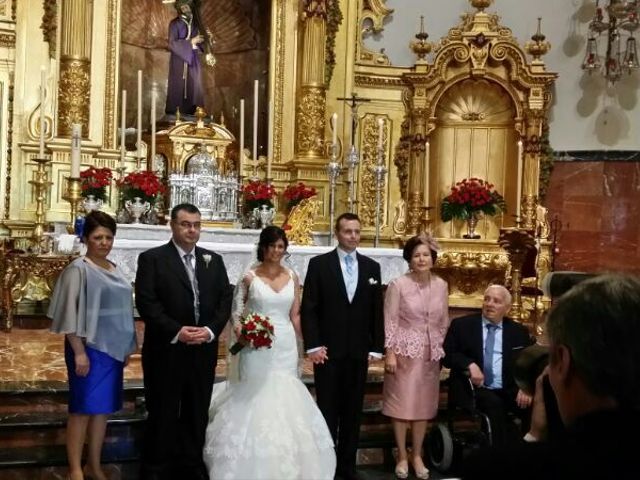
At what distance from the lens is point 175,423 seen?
16.3ft

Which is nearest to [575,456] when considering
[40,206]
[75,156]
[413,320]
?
[413,320]

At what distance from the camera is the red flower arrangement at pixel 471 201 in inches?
411

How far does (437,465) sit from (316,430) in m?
0.97

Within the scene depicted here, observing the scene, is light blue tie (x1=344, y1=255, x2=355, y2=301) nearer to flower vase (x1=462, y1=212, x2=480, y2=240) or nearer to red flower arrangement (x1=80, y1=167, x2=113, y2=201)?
red flower arrangement (x1=80, y1=167, x2=113, y2=201)

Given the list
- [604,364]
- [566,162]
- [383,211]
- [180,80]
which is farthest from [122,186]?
[604,364]

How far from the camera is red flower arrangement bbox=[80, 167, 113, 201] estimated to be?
27.5ft

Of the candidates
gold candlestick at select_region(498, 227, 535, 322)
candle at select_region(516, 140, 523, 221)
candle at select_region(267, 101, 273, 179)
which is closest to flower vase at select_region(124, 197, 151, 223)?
candle at select_region(267, 101, 273, 179)

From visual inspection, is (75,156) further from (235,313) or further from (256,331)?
(256,331)

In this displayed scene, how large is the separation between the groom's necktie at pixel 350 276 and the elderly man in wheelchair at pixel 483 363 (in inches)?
28.7

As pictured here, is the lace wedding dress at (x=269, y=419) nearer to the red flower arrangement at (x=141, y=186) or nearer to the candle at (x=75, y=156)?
the candle at (x=75, y=156)

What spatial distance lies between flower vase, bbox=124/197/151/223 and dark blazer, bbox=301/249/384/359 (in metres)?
3.79

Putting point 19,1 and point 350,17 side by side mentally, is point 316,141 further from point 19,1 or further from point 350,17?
point 19,1

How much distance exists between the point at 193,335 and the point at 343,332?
0.95 metres

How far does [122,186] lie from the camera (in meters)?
8.66
